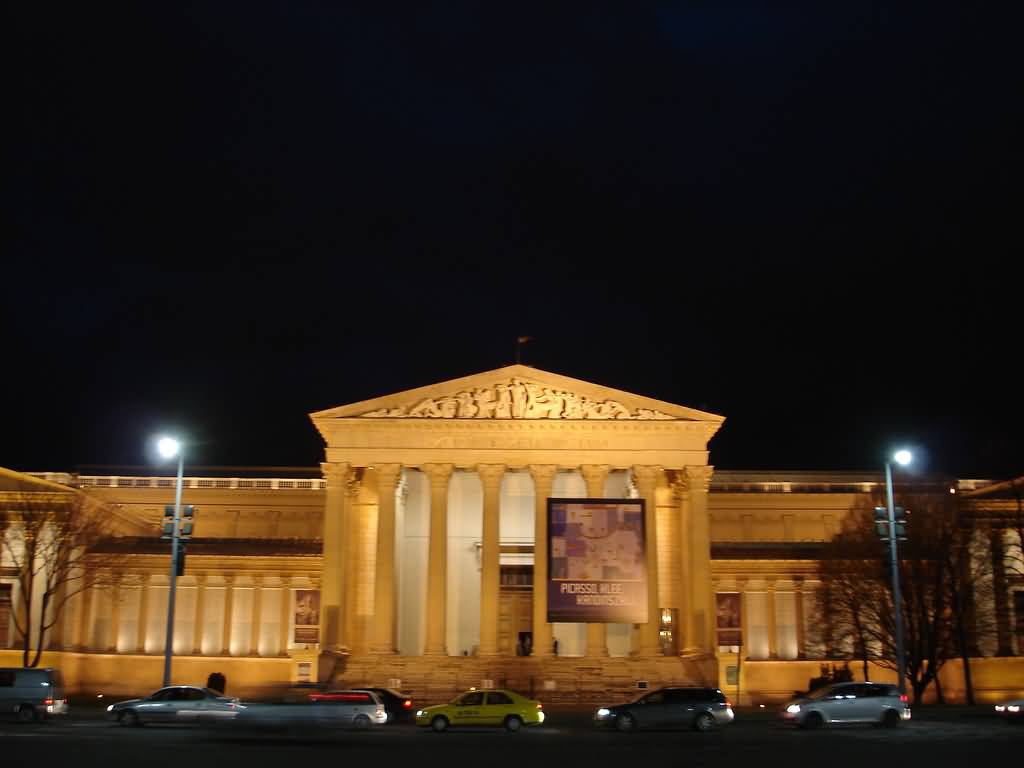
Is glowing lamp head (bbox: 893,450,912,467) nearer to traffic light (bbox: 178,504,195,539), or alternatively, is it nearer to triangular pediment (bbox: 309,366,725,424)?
triangular pediment (bbox: 309,366,725,424)

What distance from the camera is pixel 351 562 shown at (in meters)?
69.4

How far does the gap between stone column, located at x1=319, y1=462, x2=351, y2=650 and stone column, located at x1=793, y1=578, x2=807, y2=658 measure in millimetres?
30566

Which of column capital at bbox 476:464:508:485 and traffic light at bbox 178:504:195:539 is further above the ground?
column capital at bbox 476:464:508:485

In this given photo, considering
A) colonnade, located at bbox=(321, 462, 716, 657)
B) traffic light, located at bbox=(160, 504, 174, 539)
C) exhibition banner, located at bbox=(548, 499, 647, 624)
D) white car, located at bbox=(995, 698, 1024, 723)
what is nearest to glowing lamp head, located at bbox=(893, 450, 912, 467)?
white car, located at bbox=(995, 698, 1024, 723)

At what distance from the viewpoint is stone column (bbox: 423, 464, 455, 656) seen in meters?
66.4

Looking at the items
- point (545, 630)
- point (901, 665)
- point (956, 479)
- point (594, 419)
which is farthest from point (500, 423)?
point (956, 479)

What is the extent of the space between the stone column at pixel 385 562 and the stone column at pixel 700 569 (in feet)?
56.7

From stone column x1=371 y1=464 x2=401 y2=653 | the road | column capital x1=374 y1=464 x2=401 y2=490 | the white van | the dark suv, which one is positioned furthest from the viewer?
column capital x1=374 y1=464 x2=401 y2=490

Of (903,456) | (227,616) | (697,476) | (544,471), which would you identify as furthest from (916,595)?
(227,616)

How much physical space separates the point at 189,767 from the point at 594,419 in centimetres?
4709

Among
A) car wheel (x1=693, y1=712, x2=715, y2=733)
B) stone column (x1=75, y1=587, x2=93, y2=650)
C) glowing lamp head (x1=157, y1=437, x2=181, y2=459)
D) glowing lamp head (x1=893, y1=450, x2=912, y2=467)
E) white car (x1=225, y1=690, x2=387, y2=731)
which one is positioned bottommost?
car wheel (x1=693, y1=712, x2=715, y2=733)

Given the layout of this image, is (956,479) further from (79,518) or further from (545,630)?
(79,518)

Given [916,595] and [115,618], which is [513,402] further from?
[115,618]

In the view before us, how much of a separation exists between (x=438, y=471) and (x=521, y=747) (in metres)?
38.2
